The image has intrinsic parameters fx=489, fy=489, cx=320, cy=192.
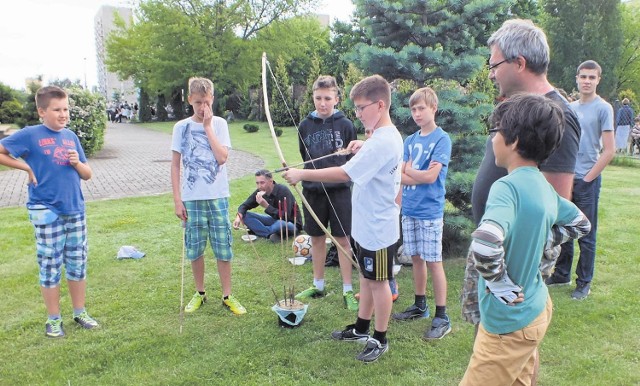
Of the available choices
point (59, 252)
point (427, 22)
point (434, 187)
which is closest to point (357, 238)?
point (434, 187)

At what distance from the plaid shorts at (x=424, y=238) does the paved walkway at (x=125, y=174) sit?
24.8 ft

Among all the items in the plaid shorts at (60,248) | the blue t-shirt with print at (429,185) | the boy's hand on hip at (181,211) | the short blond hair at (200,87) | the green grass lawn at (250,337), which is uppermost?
the short blond hair at (200,87)

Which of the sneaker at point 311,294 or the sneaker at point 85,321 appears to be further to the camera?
the sneaker at point 311,294

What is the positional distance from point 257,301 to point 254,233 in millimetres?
2318

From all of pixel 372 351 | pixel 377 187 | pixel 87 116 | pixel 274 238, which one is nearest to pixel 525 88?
pixel 377 187

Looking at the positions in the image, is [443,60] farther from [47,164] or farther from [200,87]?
[47,164]

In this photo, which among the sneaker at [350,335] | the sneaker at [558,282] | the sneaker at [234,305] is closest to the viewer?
the sneaker at [350,335]

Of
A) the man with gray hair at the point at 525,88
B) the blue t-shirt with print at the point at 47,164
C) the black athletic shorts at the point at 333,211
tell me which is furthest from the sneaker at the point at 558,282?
the blue t-shirt with print at the point at 47,164

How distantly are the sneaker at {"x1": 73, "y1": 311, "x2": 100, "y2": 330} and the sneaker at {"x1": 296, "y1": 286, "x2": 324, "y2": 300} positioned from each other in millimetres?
1746

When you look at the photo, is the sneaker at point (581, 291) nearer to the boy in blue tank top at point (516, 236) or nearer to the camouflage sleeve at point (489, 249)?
the boy in blue tank top at point (516, 236)

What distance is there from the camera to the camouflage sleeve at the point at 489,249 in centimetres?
185

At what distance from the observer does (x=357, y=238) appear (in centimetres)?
335

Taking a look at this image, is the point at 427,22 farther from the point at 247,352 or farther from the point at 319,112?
the point at 247,352

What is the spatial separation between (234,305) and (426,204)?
1.88 m
